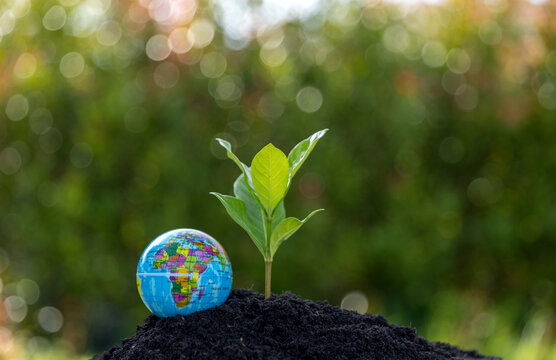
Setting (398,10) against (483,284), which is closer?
(483,284)

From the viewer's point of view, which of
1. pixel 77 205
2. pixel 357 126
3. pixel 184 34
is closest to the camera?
pixel 77 205

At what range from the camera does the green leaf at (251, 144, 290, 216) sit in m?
2.96

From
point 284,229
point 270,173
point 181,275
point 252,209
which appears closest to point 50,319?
point 252,209

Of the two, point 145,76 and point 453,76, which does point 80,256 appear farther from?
point 453,76

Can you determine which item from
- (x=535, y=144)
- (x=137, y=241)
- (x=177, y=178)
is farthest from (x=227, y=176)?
(x=535, y=144)

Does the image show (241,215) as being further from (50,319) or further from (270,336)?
(50,319)

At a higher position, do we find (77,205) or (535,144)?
(535,144)

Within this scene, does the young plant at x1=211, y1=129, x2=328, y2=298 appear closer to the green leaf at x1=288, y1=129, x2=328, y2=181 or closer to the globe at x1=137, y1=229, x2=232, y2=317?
the green leaf at x1=288, y1=129, x2=328, y2=181

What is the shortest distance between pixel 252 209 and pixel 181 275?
55cm

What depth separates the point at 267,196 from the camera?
3076mm

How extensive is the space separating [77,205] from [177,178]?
3.91 ft

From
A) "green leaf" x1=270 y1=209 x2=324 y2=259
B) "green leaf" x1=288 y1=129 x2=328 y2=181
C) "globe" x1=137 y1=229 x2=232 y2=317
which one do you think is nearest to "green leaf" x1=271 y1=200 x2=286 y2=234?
"green leaf" x1=270 y1=209 x2=324 y2=259

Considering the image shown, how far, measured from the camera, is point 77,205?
7582 millimetres

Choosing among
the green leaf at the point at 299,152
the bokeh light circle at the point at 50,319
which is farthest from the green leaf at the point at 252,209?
the bokeh light circle at the point at 50,319
